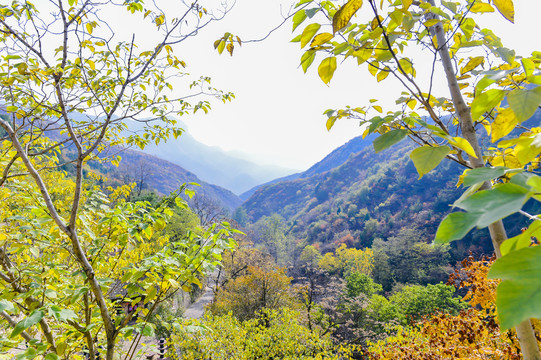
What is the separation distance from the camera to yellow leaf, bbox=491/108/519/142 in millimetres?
603

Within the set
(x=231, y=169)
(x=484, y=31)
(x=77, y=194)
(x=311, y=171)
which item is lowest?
(x=77, y=194)

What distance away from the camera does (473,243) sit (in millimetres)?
18891

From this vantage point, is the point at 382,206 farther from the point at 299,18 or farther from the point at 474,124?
the point at 299,18

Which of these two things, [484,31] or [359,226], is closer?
[484,31]

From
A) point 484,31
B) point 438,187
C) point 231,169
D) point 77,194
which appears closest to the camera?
point 484,31

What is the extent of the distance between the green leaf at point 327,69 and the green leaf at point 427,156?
1.03 ft

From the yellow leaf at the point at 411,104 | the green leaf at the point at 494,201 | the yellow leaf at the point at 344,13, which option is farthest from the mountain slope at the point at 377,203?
the green leaf at the point at 494,201

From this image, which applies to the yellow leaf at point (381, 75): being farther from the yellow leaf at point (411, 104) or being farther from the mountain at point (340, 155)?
the mountain at point (340, 155)

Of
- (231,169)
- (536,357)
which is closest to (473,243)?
(536,357)

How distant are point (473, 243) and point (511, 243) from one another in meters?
24.2

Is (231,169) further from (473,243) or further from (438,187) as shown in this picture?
(473,243)

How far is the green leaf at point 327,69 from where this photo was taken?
669 millimetres

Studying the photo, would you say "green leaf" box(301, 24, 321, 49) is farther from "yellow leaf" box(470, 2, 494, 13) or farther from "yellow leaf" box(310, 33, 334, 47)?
"yellow leaf" box(470, 2, 494, 13)

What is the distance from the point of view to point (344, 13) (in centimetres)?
55
